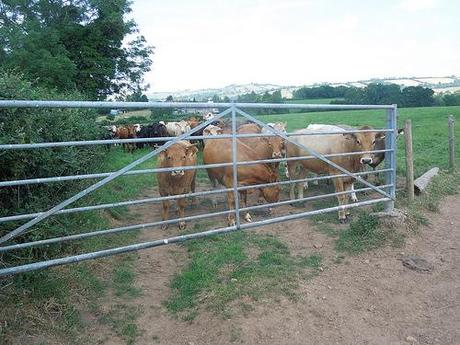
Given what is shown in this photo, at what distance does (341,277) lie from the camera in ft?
16.5

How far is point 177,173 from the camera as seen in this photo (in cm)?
731

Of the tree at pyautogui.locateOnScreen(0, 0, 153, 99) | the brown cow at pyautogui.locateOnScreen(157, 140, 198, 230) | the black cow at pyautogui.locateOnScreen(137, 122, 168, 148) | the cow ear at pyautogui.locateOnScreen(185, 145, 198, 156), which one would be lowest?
the brown cow at pyautogui.locateOnScreen(157, 140, 198, 230)

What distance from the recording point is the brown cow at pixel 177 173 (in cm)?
717

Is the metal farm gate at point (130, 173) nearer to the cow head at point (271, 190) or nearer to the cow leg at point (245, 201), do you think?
the cow head at point (271, 190)

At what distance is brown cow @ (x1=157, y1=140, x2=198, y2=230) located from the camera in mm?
7173

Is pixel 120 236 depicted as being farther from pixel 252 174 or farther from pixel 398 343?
pixel 398 343

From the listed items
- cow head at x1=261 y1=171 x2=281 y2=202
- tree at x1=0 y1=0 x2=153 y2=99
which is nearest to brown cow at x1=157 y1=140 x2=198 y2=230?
cow head at x1=261 y1=171 x2=281 y2=202

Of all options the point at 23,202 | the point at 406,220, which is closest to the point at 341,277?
the point at 406,220

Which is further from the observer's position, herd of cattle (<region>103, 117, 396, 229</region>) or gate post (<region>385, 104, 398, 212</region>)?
herd of cattle (<region>103, 117, 396, 229</region>)

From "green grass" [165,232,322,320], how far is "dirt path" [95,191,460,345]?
6.2 inches

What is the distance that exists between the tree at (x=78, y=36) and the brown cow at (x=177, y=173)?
1167cm

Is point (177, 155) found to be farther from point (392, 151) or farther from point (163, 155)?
point (392, 151)

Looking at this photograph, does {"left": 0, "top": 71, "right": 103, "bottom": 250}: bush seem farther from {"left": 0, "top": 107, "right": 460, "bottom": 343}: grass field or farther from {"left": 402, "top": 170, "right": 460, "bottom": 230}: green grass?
{"left": 402, "top": 170, "right": 460, "bottom": 230}: green grass

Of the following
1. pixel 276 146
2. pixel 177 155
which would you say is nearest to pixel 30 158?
pixel 177 155
